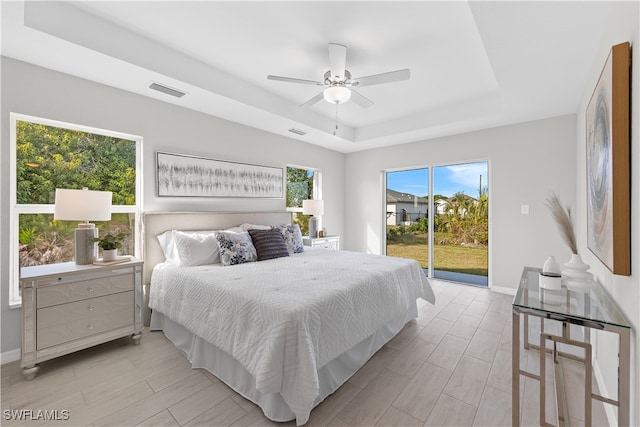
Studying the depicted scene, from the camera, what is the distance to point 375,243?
5.58 metres

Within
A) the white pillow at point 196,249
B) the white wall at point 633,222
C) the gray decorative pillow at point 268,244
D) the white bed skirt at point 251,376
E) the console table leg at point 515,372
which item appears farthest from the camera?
the gray decorative pillow at point 268,244

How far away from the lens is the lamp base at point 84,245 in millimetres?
2420

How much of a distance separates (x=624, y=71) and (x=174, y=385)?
312 centimetres

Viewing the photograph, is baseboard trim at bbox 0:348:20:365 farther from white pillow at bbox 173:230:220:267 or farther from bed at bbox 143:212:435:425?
white pillow at bbox 173:230:220:267

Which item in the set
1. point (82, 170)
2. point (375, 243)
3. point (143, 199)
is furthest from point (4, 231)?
point (375, 243)

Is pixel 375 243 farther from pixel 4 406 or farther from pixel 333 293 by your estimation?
pixel 4 406

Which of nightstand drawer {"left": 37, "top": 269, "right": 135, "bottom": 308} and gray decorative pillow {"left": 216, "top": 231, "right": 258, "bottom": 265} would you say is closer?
nightstand drawer {"left": 37, "top": 269, "right": 135, "bottom": 308}

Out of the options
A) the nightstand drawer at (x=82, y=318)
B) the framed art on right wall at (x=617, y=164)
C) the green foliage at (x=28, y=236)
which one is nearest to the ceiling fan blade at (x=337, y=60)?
the framed art on right wall at (x=617, y=164)

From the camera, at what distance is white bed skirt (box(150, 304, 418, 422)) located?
A: 65.2 inches

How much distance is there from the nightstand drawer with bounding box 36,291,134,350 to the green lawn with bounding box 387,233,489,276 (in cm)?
439

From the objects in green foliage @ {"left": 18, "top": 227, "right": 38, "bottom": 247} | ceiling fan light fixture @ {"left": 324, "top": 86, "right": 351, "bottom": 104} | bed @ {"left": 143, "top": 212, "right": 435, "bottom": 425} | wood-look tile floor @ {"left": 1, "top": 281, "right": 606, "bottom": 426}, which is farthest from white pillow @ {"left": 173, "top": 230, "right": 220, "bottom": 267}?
ceiling fan light fixture @ {"left": 324, "top": 86, "right": 351, "bottom": 104}

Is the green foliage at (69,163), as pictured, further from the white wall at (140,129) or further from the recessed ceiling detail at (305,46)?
the recessed ceiling detail at (305,46)

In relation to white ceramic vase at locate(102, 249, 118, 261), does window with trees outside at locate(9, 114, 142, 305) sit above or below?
above

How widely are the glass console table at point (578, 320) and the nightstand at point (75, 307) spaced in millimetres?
2932
